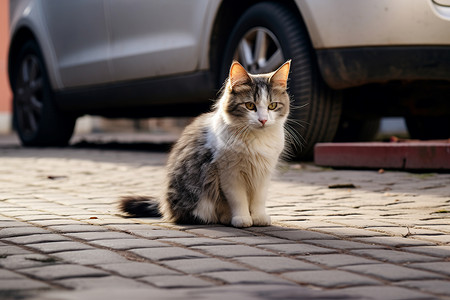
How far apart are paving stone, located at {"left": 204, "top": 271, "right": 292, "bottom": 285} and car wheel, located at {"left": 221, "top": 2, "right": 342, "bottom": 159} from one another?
2989mm

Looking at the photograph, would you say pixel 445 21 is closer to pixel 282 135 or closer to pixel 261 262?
pixel 282 135

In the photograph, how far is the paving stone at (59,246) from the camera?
117 inches

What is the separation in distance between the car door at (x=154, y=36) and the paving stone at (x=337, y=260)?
3829mm

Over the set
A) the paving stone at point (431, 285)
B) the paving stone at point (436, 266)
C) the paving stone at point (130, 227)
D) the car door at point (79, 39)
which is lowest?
the paving stone at point (436, 266)

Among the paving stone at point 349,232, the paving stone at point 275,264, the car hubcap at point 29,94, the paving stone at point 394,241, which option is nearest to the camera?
the paving stone at point 275,264

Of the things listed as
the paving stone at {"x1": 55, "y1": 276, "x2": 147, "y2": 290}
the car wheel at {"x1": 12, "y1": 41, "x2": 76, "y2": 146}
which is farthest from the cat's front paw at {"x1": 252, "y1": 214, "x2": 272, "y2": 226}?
the car wheel at {"x1": 12, "y1": 41, "x2": 76, "y2": 146}

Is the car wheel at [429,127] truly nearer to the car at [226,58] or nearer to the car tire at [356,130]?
the car at [226,58]

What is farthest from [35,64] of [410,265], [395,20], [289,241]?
[410,265]

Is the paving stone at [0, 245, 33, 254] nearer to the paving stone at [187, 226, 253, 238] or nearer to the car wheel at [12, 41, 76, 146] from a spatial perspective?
the paving stone at [187, 226, 253, 238]

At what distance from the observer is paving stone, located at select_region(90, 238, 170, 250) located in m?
3.08

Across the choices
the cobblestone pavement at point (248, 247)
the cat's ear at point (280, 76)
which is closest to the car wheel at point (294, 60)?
the cobblestone pavement at point (248, 247)

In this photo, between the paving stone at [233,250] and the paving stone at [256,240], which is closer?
the paving stone at [233,250]

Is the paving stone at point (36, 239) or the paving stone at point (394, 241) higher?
the paving stone at point (36, 239)

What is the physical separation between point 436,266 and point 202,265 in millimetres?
866
